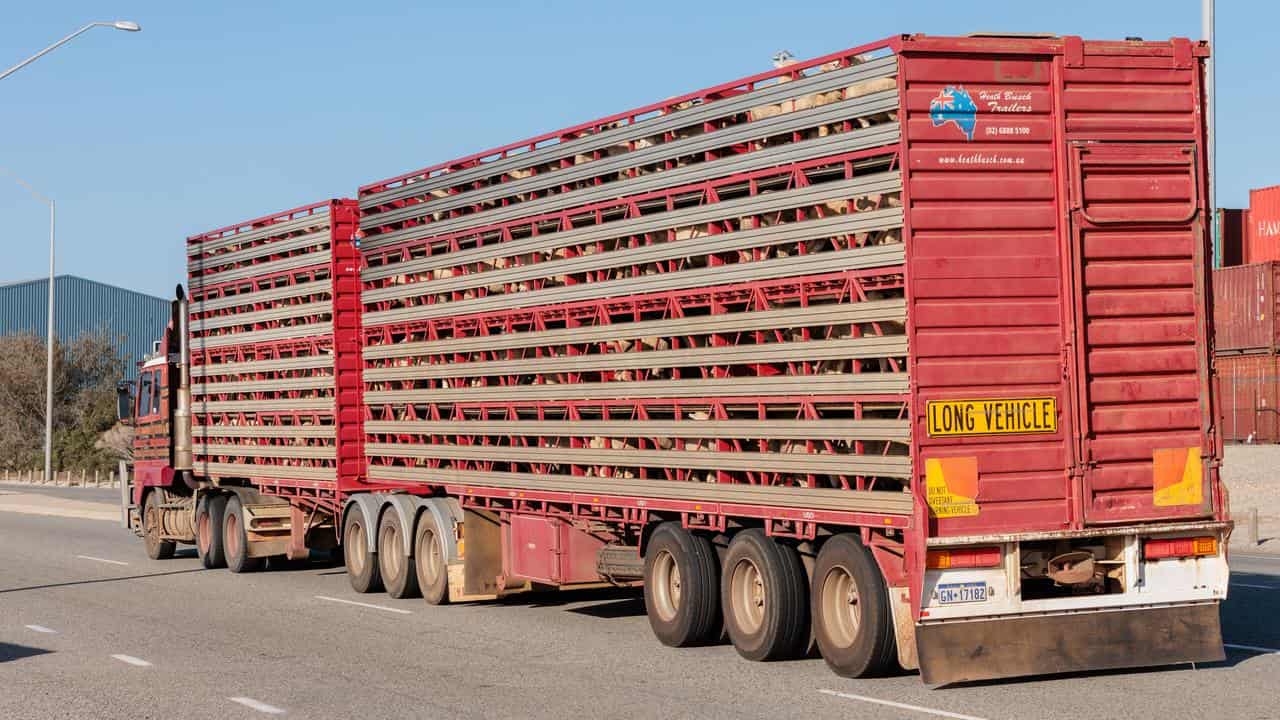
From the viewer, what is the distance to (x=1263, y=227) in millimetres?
39531

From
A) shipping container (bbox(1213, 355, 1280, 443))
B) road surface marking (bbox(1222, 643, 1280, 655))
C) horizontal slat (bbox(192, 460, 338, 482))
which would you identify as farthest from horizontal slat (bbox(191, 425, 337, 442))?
shipping container (bbox(1213, 355, 1280, 443))

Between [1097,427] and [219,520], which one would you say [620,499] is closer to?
[1097,427]

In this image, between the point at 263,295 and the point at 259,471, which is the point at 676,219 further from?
the point at 259,471

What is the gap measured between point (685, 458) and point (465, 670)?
2378 mm

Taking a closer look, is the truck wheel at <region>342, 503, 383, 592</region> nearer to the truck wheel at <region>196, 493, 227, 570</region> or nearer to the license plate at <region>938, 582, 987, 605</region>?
the truck wheel at <region>196, 493, 227, 570</region>

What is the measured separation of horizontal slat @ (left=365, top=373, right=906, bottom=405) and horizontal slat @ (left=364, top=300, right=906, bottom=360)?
38 cm

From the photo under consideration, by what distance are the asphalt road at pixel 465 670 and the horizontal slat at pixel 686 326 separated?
8.06 ft

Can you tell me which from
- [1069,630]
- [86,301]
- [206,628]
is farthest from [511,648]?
[86,301]

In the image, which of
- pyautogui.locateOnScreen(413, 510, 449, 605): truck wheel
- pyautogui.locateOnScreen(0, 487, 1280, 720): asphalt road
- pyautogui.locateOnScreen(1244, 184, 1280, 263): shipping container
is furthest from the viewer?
pyautogui.locateOnScreen(1244, 184, 1280, 263): shipping container

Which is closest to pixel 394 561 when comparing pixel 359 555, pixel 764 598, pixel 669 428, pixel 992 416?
pixel 359 555

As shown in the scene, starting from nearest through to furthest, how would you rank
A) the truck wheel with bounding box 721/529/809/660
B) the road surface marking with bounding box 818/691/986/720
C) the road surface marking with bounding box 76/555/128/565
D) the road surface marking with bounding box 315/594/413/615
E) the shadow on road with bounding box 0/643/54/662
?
the road surface marking with bounding box 818/691/986/720 → the truck wheel with bounding box 721/529/809/660 → the shadow on road with bounding box 0/643/54/662 → the road surface marking with bounding box 315/594/413/615 → the road surface marking with bounding box 76/555/128/565

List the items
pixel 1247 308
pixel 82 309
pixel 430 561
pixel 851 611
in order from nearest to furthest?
pixel 851 611 < pixel 430 561 < pixel 1247 308 < pixel 82 309

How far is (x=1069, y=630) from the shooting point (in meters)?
10.4

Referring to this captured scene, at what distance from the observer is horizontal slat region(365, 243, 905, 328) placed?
10766mm
